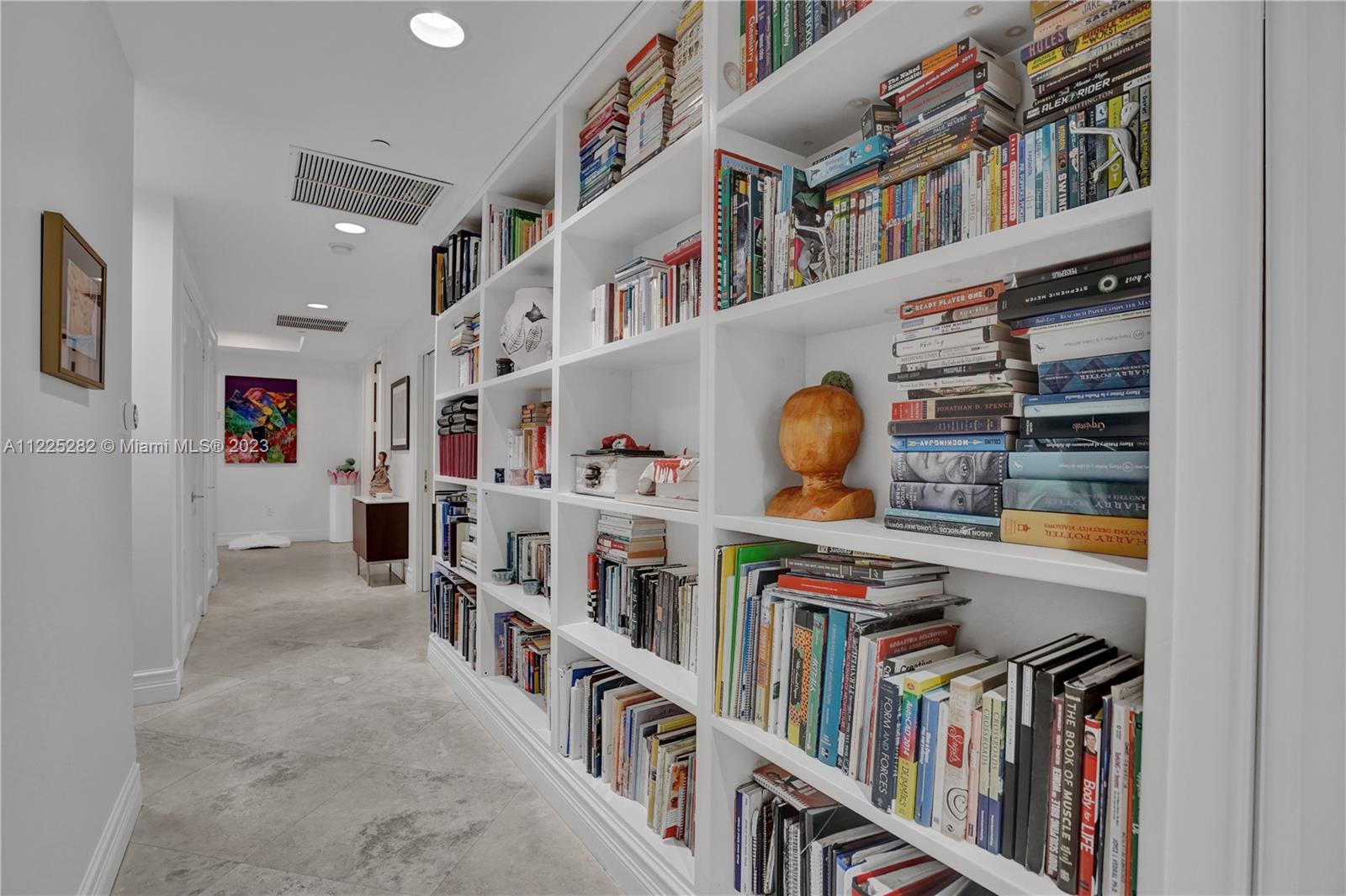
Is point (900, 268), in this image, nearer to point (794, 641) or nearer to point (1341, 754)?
point (794, 641)

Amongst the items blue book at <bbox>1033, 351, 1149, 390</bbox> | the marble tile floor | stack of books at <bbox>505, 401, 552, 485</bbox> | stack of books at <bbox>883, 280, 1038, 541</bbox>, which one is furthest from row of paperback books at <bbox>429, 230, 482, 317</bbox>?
blue book at <bbox>1033, 351, 1149, 390</bbox>

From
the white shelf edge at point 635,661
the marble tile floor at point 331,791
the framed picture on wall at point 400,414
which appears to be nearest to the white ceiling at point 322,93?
the white shelf edge at point 635,661

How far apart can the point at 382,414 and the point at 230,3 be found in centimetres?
554

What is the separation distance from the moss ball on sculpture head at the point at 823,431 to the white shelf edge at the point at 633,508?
0.27 metres

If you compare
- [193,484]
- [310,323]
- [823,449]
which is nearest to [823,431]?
[823,449]

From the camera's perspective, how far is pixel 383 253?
3.87 metres

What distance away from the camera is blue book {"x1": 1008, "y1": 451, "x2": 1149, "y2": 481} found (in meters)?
0.89

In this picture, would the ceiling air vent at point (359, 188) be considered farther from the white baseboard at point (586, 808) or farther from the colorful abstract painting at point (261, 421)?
the colorful abstract painting at point (261, 421)

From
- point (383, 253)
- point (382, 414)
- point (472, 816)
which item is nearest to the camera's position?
point (472, 816)

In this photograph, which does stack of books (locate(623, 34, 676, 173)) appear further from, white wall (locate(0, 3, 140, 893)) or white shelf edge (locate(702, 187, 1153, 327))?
white wall (locate(0, 3, 140, 893))

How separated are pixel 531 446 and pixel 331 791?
1.32 metres

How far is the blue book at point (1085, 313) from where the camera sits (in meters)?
0.90

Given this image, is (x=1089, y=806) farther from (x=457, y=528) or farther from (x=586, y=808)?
(x=457, y=528)

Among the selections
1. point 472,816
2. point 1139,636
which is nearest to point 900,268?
point 1139,636
